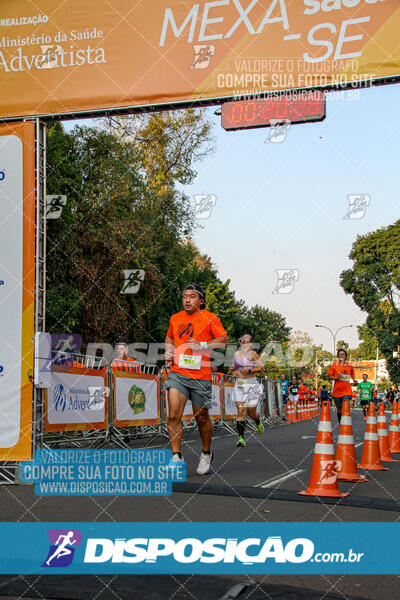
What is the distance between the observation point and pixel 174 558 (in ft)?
12.3

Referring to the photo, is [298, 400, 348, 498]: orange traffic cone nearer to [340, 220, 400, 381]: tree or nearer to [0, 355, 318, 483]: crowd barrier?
[0, 355, 318, 483]: crowd barrier

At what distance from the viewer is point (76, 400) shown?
9.26m

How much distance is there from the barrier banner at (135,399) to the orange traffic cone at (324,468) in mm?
4877

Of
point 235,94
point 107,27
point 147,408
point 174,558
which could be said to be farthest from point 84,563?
point 147,408

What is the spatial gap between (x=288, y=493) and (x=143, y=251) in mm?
17955

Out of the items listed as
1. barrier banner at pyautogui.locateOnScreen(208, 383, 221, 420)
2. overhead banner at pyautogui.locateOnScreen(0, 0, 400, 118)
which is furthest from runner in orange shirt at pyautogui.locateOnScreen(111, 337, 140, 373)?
overhead banner at pyautogui.locateOnScreen(0, 0, 400, 118)

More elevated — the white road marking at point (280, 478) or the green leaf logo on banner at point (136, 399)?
the green leaf logo on banner at point (136, 399)

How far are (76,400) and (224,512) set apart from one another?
4.52 metres

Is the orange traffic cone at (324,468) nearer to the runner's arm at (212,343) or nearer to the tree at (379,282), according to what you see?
the runner's arm at (212,343)

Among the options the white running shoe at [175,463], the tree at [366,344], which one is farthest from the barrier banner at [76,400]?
the tree at [366,344]

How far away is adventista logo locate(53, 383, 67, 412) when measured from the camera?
28.0 feet

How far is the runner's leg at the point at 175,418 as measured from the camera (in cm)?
724

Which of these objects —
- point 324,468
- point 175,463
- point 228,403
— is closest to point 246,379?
point 175,463

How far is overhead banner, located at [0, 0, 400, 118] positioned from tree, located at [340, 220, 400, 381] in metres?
49.7
